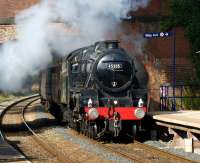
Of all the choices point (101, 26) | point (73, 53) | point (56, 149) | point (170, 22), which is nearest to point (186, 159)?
point (56, 149)

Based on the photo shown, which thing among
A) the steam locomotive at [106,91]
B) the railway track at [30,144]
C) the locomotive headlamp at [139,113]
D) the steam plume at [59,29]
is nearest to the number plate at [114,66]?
the steam locomotive at [106,91]

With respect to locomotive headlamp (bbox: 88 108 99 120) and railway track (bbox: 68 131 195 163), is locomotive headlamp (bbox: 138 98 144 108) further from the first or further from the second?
locomotive headlamp (bbox: 88 108 99 120)

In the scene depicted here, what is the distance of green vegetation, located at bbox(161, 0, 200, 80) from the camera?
2462 centimetres

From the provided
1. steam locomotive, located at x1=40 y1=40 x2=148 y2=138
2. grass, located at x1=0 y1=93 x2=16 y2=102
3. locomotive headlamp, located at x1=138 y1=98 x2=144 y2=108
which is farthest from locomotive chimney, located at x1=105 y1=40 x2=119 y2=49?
grass, located at x1=0 y1=93 x2=16 y2=102

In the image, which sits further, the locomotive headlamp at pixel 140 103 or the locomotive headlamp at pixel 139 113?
the locomotive headlamp at pixel 140 103

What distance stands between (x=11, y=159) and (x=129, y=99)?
14.7ft

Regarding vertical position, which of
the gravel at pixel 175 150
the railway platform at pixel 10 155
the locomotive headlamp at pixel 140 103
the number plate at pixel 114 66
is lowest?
the gravel at pixel 175 150

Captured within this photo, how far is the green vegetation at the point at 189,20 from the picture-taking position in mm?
24625

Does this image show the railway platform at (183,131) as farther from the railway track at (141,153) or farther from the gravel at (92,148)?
the gravel at (92,148)

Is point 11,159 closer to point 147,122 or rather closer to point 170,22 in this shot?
point 147,122

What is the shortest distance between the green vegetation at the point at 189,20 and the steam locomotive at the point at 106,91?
10310mm

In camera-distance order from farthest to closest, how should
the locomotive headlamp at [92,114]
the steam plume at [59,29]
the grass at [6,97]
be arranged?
1. the grass at [6,97]
2. the steam plume at [59,29]
3. the locomotive headlamp at [92,114]

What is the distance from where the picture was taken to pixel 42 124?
63.2ft

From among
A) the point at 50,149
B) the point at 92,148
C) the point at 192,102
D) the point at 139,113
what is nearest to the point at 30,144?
the point at 50,149
